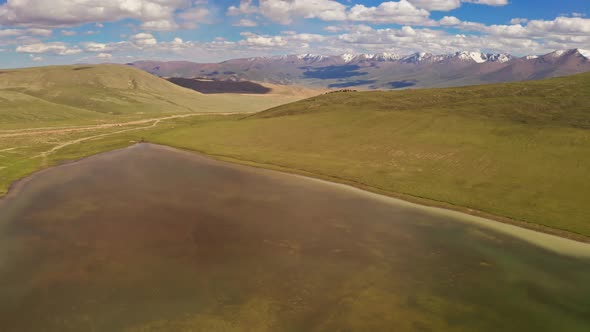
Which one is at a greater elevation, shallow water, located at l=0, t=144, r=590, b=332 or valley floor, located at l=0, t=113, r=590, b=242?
valley floor, located at l=0, t=113, r=590, b=242

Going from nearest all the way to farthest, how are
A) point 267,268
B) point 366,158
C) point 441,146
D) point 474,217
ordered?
point 267,268 → point 474,217 → point 366,158 → point 441,146

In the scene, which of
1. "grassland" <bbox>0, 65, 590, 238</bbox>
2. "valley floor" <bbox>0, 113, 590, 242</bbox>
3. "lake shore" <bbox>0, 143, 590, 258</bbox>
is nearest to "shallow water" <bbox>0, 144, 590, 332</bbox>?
"lake shore" <bbox>0, 143, 590, 258</bbox>

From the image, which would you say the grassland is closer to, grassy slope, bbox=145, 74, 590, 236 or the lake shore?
grassy slope, bbox=145, 74, 590, 236

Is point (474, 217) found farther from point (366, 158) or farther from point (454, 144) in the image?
point (454, 144)

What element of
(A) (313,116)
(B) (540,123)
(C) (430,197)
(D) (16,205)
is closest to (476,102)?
(B) (540,123)

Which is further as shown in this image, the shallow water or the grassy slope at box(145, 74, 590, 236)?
the grassy slope at box(145, 74, 590, 236)

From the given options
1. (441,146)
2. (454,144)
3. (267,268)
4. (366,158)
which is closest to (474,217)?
(267,268)

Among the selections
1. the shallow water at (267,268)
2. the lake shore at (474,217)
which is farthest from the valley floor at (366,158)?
the shallow water at (267,268)
